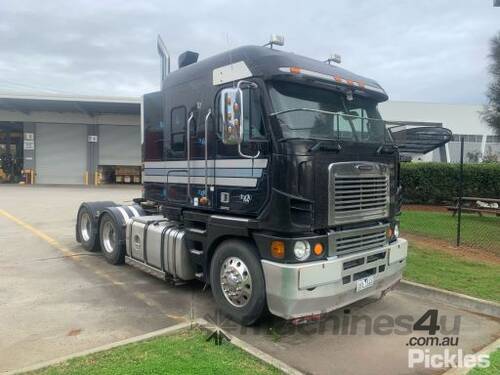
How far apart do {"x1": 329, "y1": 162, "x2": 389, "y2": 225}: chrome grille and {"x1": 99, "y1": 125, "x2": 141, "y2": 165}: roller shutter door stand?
30.7 metres

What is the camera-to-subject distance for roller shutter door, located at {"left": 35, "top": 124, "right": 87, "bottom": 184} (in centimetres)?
3431

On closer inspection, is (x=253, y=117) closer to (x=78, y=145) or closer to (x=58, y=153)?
(x=78, y=145)

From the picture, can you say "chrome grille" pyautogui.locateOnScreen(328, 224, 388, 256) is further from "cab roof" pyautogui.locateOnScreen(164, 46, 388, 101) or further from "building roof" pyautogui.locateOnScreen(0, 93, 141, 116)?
"building roof" pyautogui.locateOnScreen(0, 93, 141, 116)

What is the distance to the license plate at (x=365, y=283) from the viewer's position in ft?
16.7

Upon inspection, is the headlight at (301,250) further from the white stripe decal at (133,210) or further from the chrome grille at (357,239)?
the white stripe decal at (133,210)

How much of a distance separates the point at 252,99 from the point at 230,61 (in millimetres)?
736

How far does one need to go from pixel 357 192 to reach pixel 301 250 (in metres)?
1.00

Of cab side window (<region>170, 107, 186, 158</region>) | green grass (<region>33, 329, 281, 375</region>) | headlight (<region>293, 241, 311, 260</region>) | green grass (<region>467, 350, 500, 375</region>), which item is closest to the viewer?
green grass (<region>33, 329, 281, 375</region>)

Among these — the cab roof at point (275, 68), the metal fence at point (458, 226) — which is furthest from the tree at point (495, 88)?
the cab roof at point (275, 68)

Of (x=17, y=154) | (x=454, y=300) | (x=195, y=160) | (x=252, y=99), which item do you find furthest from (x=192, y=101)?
(x=17, y=154)

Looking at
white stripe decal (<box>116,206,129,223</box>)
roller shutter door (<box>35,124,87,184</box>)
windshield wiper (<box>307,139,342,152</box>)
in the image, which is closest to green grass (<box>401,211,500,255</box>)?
windshield wiper (<box>307,139,342,152</box>)

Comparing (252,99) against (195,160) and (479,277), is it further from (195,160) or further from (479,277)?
(479,277)

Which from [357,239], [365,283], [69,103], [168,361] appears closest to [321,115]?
[357,239]

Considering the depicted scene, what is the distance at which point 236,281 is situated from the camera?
201 inches
